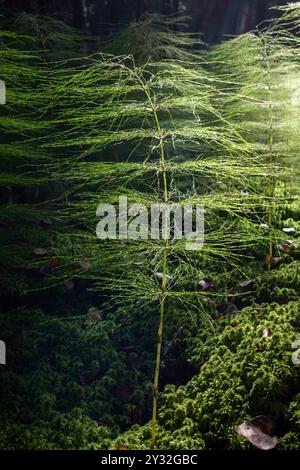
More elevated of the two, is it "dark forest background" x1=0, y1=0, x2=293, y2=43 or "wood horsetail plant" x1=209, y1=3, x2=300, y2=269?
"dark forest background" x1=0, y1=0, x2=293, y2=43

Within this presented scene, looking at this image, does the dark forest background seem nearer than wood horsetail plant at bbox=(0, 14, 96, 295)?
No

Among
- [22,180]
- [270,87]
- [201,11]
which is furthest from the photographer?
[201,11]

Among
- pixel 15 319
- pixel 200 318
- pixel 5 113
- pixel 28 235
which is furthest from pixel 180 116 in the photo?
pixel 15 319

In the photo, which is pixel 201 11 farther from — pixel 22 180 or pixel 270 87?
pixel 22 180

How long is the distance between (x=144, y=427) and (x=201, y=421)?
1.09ft

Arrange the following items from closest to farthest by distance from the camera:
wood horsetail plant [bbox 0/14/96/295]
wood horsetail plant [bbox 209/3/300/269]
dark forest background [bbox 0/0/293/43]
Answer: wood horsetail plant [bbox 0/14/96/295]
wood horsetail plant [bbox 209/3/300/269]
dark forest background [bbox 0/0/293/43]

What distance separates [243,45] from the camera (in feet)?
Answer: 11.8

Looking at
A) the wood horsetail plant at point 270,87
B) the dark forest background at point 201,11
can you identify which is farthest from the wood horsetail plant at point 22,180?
the dark forest background at point 201,11

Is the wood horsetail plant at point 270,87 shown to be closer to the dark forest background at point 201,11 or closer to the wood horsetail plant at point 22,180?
the wood horsetail plant at point 22,180

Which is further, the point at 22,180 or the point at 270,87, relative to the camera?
the point at 270,87

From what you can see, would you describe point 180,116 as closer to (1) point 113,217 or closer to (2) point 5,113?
(2) point 5,113

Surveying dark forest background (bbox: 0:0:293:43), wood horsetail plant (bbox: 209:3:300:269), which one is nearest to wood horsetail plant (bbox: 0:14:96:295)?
wood horsetail plant (bbox: 209:3:300:269)

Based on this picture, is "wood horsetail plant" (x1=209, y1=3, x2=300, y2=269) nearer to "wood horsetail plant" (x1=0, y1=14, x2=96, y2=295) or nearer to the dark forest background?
"wood horsetail plant" (x1=0, y1=14, x2=96, y2=295)

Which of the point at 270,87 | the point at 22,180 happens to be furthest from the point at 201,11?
the point at 22,180
